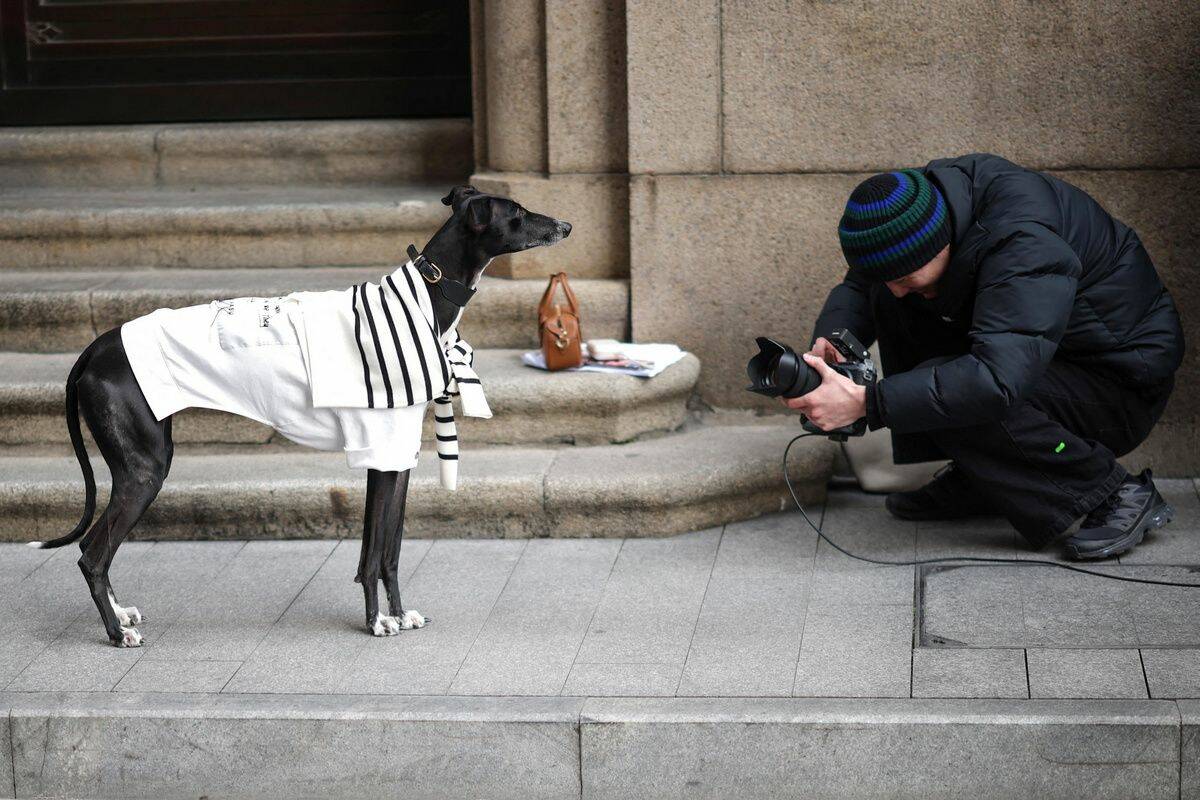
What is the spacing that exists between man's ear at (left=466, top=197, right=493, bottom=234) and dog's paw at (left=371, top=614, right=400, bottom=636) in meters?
1.22

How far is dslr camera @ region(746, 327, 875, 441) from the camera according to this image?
4488 mm

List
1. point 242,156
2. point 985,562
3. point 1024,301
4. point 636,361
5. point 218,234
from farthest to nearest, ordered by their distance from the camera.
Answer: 1. point 242,156
2. point 218,234
3. point 636,361
4. point 985,562
5. point 1024,301

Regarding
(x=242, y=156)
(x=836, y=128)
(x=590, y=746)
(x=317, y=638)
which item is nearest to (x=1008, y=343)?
(x=836, y=128)

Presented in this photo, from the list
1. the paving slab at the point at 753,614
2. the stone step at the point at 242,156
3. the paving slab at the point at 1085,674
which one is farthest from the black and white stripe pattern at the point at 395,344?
the stone step at the point at 242,156

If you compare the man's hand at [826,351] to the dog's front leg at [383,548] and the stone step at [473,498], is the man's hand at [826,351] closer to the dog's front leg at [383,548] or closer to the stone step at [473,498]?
the stone step at [473,498]

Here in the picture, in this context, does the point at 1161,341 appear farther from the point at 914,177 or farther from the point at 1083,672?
the point at 1083,672

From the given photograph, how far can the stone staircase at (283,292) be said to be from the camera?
5.41 metres

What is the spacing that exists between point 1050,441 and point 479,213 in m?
2.02

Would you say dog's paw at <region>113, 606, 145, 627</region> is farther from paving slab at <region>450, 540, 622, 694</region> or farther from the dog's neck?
the dog's neck

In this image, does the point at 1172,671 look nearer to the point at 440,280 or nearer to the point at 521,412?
the point at 440,280

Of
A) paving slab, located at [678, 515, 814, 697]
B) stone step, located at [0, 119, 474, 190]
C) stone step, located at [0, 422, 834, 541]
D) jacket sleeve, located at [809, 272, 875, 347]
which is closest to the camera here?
paving slab, located at [678, 515, 814, 697]

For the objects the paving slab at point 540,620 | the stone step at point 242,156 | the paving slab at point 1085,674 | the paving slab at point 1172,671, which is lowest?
the paving slab at point 540,620

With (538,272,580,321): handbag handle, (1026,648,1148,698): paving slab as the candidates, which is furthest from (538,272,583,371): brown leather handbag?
(1026,648,1148,698): paving slab

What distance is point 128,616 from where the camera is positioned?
15.1ft
